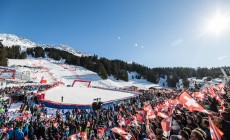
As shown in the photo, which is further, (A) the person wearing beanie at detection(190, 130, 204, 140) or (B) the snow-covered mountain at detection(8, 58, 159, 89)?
(B) the snow-covered mountain at detection(8, 58, 159, 89)

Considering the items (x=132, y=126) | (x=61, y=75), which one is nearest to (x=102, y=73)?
(x=61, y=75)

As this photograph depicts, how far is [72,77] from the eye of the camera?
88500mm

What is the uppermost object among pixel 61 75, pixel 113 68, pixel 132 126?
pixel 113 68

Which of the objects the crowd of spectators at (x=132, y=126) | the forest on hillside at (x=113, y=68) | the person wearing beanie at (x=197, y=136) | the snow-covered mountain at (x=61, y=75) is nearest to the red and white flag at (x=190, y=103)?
the crowd of spectators at (x=132, y=126)

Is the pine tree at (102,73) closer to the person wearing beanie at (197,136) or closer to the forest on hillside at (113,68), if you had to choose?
the forest on hillside at (113,68)

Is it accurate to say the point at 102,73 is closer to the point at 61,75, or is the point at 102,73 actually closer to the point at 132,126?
the point at 61,75

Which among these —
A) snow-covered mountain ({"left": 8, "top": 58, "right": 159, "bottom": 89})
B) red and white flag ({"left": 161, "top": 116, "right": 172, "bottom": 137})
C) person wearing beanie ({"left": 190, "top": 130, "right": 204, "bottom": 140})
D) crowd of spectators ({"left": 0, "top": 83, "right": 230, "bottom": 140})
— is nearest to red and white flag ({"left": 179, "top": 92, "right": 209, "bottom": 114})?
crowd of spectators ({"left": 0, "top": 83, "right": 230, "bottom": 140})

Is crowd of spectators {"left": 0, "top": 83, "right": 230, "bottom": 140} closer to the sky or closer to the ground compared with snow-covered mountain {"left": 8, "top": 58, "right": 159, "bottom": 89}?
closer to the ground

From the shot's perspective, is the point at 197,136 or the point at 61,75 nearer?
the point at 197,136

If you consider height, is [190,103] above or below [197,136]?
above

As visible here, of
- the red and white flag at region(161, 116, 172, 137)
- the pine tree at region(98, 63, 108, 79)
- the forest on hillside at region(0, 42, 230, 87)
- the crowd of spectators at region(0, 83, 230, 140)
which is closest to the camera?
the crowd of spectators at region(0, 83, 230, 140)

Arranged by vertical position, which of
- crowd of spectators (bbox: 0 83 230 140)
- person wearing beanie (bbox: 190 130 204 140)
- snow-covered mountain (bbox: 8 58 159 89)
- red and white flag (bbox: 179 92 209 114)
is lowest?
crowd of spectators (bbox: 0 83 230 140)

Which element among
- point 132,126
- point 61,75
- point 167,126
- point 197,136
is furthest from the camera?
point 61,75

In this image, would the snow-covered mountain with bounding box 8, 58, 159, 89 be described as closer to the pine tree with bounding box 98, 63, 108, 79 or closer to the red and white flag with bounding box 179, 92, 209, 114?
the pine tree with bounding box 98, 63, 108, 79
